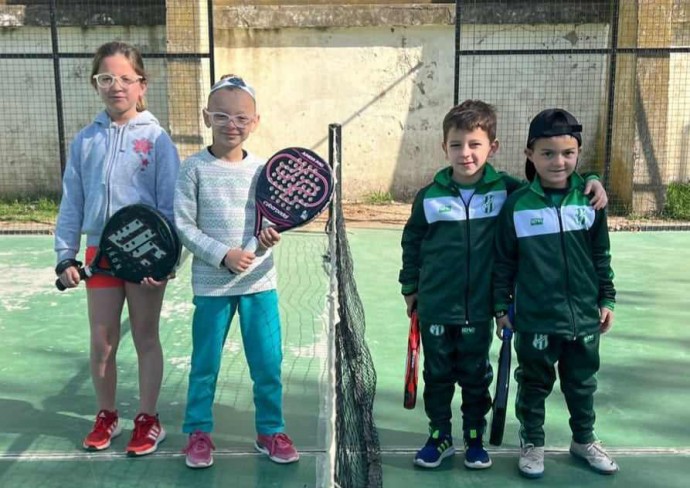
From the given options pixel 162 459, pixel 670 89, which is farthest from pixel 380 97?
pixel 162 459

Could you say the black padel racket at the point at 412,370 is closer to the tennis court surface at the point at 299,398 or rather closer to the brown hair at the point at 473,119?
the tennis court surface at the point at 299,398

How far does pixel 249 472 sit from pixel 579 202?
1853 millimetres

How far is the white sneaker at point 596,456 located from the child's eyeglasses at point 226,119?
6.78ft

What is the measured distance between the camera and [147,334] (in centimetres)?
372

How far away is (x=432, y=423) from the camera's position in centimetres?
364

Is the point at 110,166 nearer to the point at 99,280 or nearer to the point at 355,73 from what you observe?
the point at 99,280

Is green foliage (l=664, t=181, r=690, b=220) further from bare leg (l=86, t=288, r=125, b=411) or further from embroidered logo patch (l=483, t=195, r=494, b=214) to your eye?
bare leg (l=86, t=288, r=125, b=411)

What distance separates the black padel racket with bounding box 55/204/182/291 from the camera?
3.47 metres

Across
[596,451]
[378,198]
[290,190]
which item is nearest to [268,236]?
[290,190]

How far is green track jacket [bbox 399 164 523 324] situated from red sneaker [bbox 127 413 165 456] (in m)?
1.39

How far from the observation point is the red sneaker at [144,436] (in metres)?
3.71

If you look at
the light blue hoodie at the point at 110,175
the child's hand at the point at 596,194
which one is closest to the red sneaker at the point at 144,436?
the light blue hoodie at the point at 110,175

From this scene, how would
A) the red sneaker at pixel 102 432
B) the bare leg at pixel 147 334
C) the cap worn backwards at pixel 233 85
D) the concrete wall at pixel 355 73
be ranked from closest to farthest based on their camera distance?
1. the cap worn backwards at pixel 233 85
2. the bare leg at pixel 147 334
3. the red sneaker at pixel 102 432
4. the concrete wall at pixel 355 73

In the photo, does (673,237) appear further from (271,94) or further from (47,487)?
(47,487)
